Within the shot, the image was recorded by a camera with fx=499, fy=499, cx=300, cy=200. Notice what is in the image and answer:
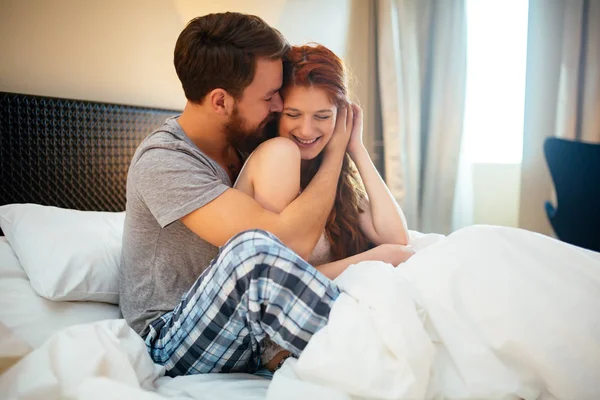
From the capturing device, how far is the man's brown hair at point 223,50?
1.19m

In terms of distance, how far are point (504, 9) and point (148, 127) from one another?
200cm

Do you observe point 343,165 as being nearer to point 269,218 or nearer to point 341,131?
point 341,131

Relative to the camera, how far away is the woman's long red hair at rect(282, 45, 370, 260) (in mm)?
1289

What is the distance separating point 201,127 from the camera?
1297 millimetres

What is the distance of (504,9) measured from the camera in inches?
106

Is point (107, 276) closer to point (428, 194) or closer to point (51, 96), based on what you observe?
point (51, 96)

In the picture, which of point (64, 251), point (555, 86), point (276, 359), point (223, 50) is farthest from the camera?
point (555, 86)


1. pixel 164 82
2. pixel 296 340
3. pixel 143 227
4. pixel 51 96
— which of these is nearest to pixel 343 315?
pixel 296 340

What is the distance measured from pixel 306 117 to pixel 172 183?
39cm

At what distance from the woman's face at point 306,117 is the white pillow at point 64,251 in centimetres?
59

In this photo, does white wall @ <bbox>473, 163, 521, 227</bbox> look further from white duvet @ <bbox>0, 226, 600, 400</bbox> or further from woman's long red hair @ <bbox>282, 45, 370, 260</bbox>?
white duvet @ <bbox>0, 226, 600, 400</bbox>

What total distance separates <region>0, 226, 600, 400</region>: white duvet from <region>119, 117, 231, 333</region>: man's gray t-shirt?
211 millimetres

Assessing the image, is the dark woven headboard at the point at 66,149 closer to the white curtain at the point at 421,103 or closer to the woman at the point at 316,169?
the woman at the point at 316,169

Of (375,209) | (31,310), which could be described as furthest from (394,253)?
(31,310)
